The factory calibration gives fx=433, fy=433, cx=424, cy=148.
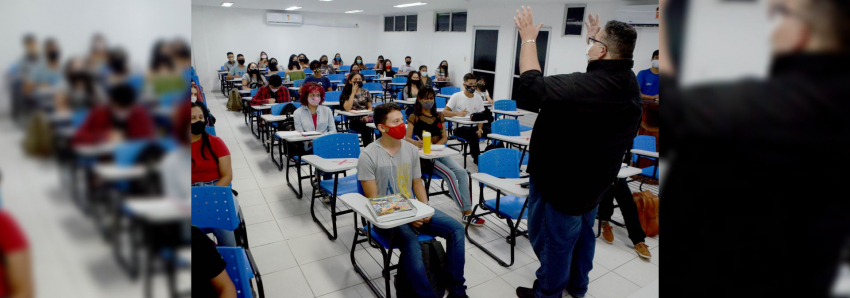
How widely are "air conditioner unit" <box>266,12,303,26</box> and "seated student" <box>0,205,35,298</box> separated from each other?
579 inches

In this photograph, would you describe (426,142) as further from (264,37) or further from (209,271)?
(264,37)

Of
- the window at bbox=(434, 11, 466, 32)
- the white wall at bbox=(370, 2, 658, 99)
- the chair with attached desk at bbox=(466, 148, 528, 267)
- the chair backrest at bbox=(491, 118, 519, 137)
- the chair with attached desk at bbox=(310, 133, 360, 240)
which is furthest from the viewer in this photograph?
the window at bbox=(434, 11, 466, 32)

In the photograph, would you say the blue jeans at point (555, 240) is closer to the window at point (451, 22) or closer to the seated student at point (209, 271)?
the seated student at point (209, 271)

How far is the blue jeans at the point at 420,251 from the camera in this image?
8.14 feet

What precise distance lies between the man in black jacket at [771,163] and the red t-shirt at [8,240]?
0.30 metres

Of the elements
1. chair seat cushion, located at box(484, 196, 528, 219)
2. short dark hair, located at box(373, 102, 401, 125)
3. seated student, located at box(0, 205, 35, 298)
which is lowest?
chair seat cushion, located at box(484, 196, 528, 219)

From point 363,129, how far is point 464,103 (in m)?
1.39

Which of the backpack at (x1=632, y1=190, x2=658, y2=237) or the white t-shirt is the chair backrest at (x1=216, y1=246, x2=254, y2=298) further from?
the white t-shirt

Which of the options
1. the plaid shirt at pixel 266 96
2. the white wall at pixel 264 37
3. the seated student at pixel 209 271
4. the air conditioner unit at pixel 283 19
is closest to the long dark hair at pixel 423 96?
the plaid shirt at pixel 266 96

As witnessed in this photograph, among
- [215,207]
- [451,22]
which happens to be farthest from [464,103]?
[451,22]

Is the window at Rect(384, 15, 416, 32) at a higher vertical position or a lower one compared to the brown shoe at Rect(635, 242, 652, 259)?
higher

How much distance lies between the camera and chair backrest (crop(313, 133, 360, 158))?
3873 millimetres

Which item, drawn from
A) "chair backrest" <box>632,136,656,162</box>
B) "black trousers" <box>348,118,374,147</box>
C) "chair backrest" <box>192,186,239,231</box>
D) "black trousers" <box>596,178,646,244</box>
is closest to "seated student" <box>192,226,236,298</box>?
"chair backrest" <box>192,186,239,231</box>

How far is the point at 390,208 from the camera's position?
2.47 meters
